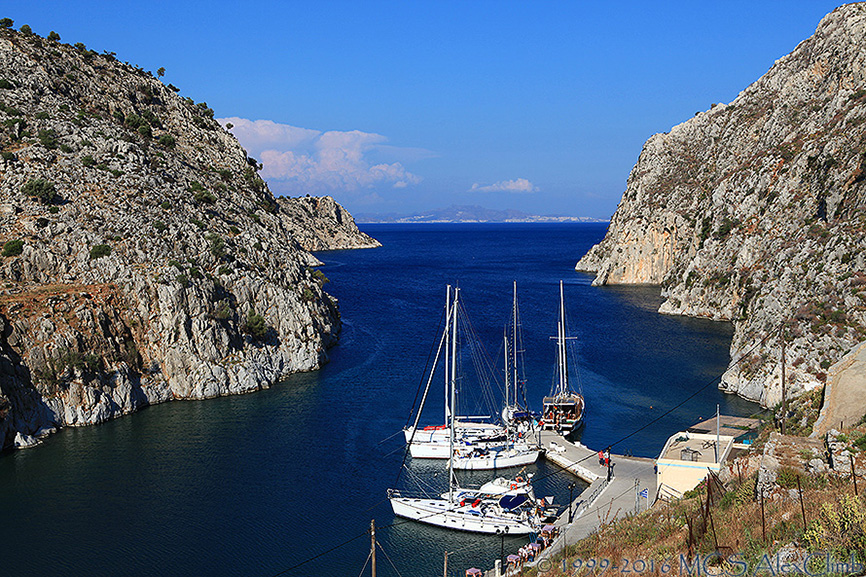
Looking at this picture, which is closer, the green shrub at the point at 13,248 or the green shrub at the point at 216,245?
the green shrub at the point at 13,248

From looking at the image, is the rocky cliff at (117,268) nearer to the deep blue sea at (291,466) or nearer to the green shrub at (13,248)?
the green shrub at (13,248)

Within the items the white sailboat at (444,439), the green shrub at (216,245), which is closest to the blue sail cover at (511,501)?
the white sailboat at (444,439)

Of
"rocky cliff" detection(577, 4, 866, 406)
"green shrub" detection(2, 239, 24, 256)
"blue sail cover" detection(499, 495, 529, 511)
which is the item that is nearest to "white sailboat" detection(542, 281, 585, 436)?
"blue sail cover" detection(499, 495, 529, 511)

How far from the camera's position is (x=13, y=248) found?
58125 millimetres

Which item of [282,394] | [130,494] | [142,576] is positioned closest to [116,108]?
[282,394]

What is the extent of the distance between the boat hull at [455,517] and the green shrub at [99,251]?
125ft

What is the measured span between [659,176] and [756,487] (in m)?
131

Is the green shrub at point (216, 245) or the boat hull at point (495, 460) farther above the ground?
the green shrub at point (216, 245)

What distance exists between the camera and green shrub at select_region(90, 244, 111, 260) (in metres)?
61.1

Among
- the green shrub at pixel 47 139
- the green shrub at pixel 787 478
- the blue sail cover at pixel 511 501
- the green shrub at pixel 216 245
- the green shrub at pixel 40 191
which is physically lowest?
the blue sail cover at pixel 511 501

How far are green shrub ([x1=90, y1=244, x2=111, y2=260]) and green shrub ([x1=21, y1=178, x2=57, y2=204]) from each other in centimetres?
735

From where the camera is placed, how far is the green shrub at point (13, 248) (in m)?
57.9

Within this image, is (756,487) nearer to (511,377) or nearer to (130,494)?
(130,494)

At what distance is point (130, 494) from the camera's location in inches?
1592
